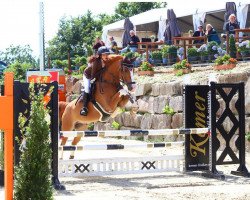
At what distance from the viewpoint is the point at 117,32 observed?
27219mm

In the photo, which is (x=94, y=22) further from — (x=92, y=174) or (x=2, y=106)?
(x=2, y=106)

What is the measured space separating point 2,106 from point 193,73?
11.7 m

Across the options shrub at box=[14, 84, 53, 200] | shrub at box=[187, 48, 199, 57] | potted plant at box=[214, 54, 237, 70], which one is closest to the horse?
potted plant at box=[214, 54, 237, 70]

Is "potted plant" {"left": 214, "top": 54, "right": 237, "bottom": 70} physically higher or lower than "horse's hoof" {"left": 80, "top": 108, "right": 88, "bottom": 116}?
higher

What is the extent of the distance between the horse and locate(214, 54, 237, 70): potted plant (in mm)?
4716

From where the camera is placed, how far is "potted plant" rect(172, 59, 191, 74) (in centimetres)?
1730

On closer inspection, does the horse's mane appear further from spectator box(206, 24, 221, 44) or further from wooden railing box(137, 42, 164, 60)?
wooden railing box(137, 42, 164, 60)

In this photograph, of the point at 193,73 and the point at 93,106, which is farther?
the point at 193,73

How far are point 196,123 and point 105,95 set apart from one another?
68.8 inches

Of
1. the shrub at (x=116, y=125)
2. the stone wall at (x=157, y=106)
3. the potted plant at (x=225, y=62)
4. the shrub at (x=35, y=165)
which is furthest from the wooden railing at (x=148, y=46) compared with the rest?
the shrub at (x=35, y=165)

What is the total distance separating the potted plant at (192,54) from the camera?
1773 cm

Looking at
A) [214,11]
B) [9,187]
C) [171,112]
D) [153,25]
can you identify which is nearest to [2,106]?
[9,187]

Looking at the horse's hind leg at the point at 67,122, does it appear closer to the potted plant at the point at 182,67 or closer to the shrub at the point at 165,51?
the potted plant at the point at 182,67

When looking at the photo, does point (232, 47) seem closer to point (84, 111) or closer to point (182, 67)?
point (182, 67)
